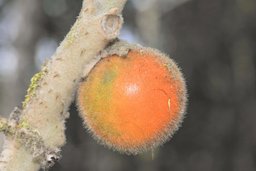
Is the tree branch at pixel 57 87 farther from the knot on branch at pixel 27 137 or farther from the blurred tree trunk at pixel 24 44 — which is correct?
the blurred tree trunk at pixel 24 44

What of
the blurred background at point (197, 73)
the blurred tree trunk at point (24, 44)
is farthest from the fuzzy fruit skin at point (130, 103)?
the blurred background at point (197, 73)

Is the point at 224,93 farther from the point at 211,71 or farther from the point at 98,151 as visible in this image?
the point at 98,151

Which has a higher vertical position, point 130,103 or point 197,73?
point 197,73

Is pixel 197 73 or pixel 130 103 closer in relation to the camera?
pixel 130 103

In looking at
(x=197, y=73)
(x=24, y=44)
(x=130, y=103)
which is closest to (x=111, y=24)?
(x=130, y=103)

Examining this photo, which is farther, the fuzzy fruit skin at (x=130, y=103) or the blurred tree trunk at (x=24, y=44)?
the blurred tree trunk at (x=24, y=44)

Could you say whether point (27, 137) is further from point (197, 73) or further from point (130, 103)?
point (197, 73)

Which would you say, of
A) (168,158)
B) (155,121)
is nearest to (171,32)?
(168,158)
